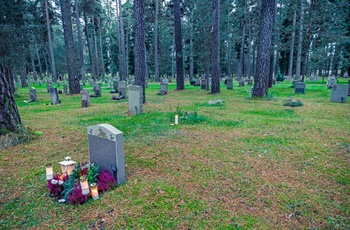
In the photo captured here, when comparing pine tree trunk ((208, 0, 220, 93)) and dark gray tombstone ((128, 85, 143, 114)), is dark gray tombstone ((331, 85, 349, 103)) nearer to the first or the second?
pine tree trunk ((208, 0, 220, 93))

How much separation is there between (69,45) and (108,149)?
599 inches

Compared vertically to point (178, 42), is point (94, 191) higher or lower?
lower

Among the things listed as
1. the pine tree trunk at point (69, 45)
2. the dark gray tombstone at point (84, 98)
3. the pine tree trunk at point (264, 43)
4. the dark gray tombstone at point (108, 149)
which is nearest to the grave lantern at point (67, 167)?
the dark gray tombstone at point (108, 149)

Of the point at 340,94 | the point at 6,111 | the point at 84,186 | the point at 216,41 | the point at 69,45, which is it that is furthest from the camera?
the point at 69,45

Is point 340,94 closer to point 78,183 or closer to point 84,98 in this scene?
point 78,183

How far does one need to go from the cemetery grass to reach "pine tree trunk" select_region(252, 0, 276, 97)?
18.7 ft

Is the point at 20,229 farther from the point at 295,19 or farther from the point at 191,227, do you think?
the point at 295,19

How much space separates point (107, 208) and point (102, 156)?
2.99 ft

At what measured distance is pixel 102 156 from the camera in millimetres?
3312

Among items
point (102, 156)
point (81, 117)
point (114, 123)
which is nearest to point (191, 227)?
point (102, 156)

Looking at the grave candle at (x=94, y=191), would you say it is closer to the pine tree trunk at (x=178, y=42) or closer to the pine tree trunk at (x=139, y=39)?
the pine tree trunk at (x=139, y=39)

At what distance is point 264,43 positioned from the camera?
11.1 m

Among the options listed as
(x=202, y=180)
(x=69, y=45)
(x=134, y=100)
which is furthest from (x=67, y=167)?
(x=69, y=45)

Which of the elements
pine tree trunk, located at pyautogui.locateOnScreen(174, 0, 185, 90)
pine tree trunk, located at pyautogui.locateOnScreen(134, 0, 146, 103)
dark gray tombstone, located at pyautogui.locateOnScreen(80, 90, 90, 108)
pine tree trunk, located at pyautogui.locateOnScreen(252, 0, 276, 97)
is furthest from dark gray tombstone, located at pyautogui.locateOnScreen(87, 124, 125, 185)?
pine tree trunk, located at pyautogui.locateOnScreen(174, 0, 185, 90)
